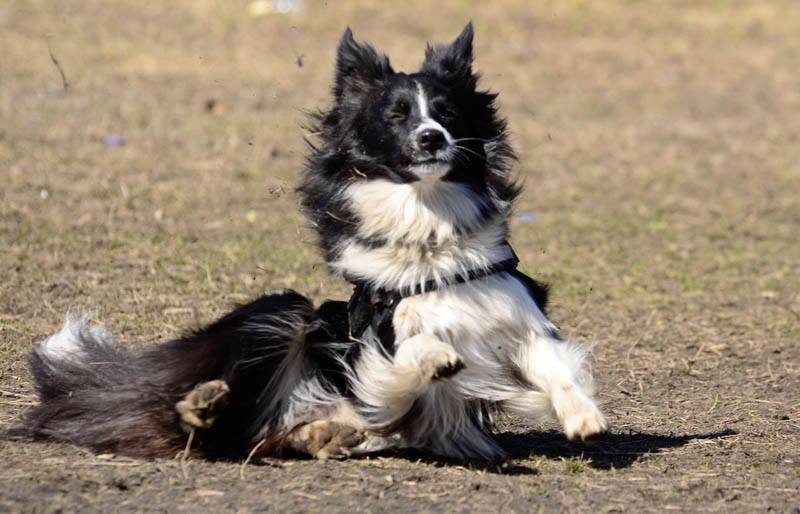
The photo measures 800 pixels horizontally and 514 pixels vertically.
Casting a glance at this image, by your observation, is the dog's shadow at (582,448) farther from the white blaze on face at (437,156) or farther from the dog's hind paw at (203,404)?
the white blaze on face at (437,156)

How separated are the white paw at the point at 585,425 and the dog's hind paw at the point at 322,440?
836 mm

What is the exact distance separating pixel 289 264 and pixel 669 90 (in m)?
8.88

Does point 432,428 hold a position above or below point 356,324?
below

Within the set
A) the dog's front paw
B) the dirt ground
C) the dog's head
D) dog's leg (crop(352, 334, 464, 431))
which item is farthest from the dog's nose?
the dirt ground

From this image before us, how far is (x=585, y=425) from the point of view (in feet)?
15.0

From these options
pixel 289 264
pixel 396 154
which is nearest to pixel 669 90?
pixel 289 264

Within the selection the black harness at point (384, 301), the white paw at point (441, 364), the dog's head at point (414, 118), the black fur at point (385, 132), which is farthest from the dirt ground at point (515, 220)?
the dog's head at point (414, 118)

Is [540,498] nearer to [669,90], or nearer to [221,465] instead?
[221,465]

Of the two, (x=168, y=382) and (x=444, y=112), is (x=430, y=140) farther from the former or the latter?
(x=168, y=382)

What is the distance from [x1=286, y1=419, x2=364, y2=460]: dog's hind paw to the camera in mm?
4730

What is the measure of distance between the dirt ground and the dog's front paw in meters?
0.40

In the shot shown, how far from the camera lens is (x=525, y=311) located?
4844 millimetres

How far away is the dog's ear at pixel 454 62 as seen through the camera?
529cm

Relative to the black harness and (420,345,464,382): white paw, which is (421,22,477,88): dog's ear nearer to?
the black harness
